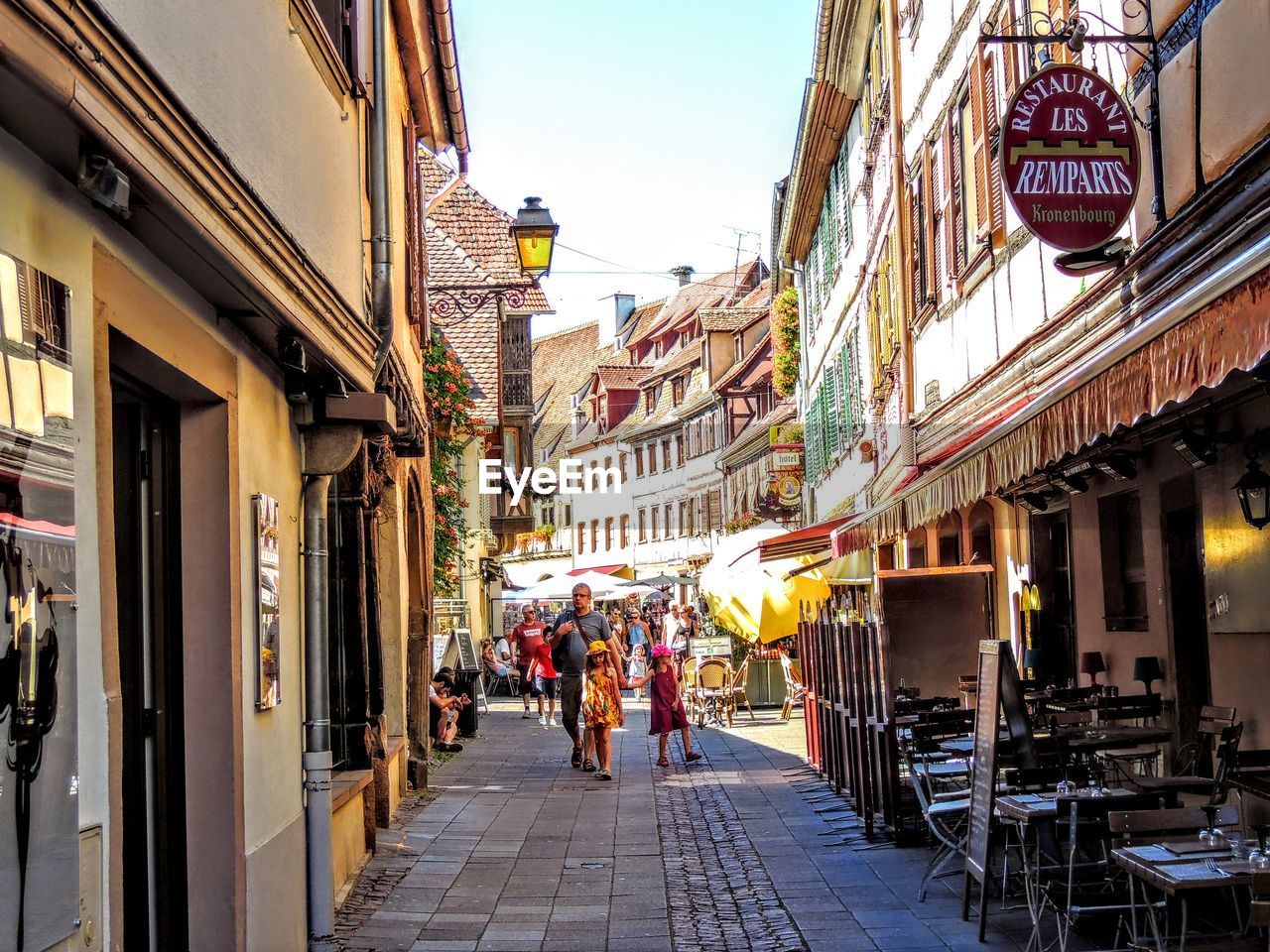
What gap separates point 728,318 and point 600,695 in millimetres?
43436

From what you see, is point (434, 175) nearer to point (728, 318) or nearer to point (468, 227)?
point (468, 227)

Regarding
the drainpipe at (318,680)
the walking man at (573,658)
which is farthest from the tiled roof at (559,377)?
the drainpipe at (318,680)

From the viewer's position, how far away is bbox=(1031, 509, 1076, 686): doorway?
13.7 metres

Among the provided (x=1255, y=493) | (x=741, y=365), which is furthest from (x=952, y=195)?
(x=741, y=365)

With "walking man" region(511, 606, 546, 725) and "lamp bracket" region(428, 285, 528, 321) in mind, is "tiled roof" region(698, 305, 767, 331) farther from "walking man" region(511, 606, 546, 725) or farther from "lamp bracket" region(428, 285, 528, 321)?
"lamp bracket" region(428, 285, 528, 321)

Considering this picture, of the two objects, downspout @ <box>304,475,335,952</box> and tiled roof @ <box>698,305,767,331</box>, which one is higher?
tiled roof @ <box>698,305,767,331</box>

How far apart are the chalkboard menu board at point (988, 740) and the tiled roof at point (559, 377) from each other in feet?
240

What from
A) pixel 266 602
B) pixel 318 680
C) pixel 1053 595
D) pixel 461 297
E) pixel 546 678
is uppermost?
pixel 461 297

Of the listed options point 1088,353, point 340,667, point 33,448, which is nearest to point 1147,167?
point 1088,353

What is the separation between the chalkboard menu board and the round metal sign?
7.72ft

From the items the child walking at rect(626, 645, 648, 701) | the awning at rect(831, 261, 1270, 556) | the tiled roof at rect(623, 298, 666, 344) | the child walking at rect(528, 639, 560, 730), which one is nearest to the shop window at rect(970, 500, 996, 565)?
the awning at rect(831, 261, 1270, 556)

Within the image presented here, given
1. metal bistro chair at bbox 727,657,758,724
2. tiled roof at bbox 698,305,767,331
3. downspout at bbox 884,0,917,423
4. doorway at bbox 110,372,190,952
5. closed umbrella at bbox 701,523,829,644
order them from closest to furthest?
doorway at bbox 110,372,190,952, downspout at bbox 884,0,917,423, closed umbrella at bbox 701,523,829,644, metal bistro chair at bbox 727,657,758,724, tiled roof at bbox 698,305,767,331

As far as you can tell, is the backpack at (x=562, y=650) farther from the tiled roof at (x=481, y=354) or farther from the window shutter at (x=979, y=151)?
the tiled roof at (x=481, y=354)

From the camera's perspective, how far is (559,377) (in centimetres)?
8806
